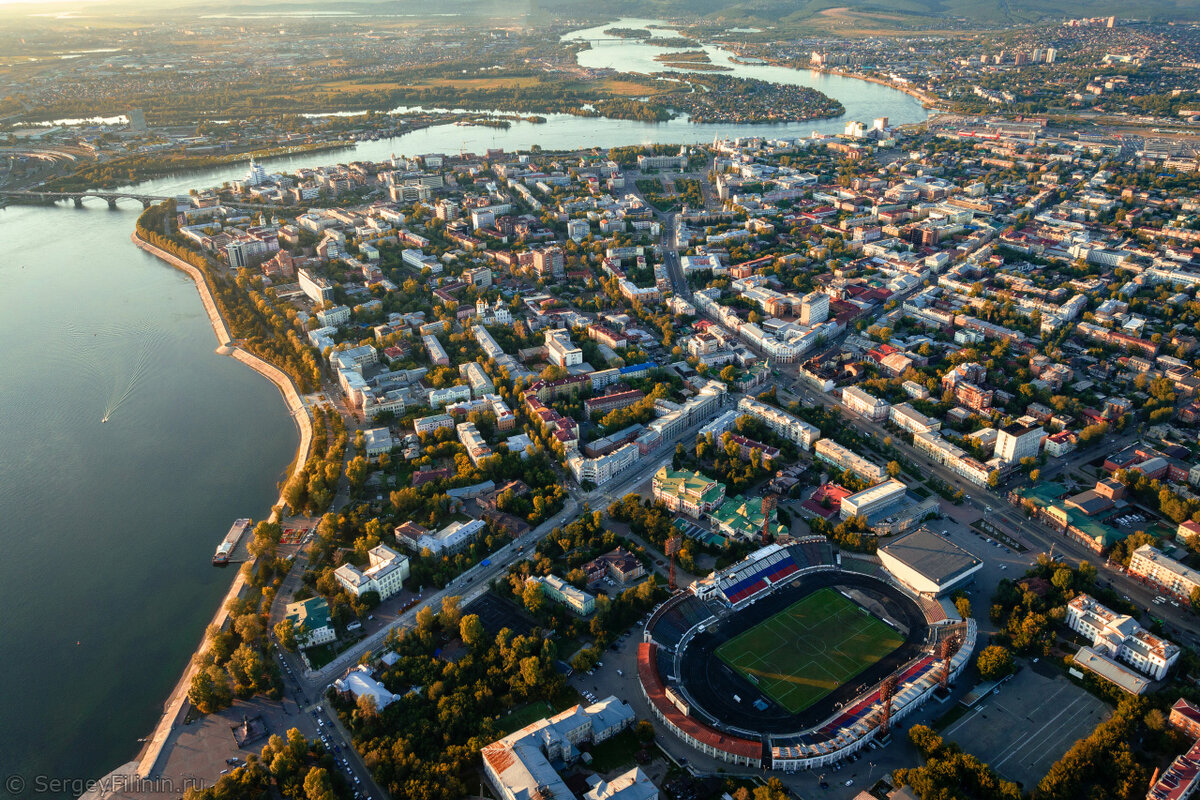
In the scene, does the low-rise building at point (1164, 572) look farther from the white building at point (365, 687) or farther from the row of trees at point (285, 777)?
the row of trees at point (285, 777)

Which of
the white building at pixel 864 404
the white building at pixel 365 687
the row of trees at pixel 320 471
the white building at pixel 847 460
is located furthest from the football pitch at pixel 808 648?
the row of trees at pixel 320 471

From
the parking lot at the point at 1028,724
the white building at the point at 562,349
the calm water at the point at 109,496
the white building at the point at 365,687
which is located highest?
the white building at the point at 562,349

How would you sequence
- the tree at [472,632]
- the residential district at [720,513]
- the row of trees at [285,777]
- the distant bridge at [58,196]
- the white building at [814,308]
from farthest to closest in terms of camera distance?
1. the distant bridge at [58,196]
2. the white building at [814,308]
3. the tree at [472,632]
4. the residential district at [720,513]
5. the row of trees at [285,777]

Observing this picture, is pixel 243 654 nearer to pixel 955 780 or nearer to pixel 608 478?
pixel 608 478

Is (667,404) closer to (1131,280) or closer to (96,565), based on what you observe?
(96,565)

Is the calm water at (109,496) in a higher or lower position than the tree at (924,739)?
lower

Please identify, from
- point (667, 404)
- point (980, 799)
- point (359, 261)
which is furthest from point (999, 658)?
point (359, 261)

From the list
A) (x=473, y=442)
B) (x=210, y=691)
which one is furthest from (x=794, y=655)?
(x=210, y=691)
